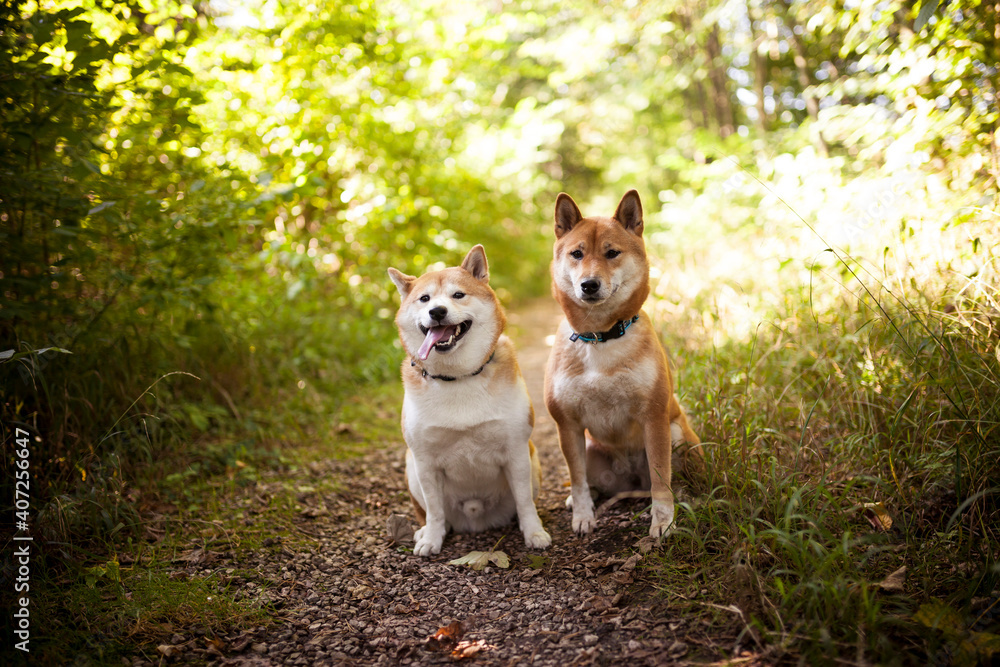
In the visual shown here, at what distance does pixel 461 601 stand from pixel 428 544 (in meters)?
0.52

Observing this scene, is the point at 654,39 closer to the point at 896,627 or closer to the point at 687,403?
the point at 687,403

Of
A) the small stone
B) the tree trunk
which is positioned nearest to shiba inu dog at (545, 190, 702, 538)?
the small stone

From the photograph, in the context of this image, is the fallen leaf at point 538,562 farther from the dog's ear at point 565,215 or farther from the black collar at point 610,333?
the dog's ear at point 565,215

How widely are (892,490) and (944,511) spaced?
20 cm

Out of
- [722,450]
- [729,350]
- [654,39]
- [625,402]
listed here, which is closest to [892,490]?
[722,450]

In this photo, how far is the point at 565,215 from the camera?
328 centimetres

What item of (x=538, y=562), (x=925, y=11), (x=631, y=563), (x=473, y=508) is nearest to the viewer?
(x=631, y=563)

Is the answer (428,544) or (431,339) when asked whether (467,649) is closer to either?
(428,544)

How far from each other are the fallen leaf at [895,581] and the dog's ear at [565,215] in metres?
2.14

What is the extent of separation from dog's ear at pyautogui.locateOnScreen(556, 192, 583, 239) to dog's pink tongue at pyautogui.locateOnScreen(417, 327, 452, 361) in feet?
2.85

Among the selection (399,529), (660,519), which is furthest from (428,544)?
(660,519)

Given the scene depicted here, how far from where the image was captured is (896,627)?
6.41 ft

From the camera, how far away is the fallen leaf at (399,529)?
330cm

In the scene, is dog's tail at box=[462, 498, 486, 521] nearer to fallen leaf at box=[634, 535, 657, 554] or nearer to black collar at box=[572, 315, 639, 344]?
fallen leaf at box=[634, 535, 657, 554]
